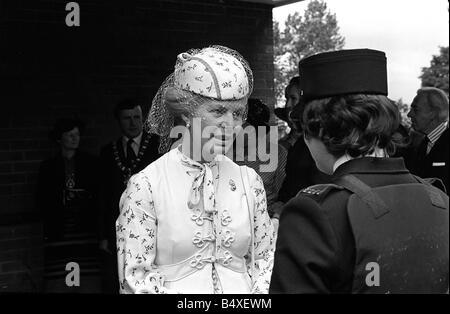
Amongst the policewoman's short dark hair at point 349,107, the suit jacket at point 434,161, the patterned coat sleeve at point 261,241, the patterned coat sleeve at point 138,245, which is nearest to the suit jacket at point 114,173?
the suit jacket at point 434,161

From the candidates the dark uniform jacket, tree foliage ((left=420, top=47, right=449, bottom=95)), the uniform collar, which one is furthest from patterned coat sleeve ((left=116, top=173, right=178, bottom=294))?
tree foliage ((left=420, top=47, right=449, bottom=95))

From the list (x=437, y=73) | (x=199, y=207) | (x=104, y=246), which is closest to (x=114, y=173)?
(x=104, y=246)

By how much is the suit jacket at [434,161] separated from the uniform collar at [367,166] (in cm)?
345

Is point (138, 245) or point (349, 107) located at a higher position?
point (349, 107)

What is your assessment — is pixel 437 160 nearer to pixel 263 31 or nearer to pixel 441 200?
pixel 263 31

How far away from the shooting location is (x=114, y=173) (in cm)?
467

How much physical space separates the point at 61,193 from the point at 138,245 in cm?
274

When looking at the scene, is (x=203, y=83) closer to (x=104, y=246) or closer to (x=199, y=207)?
(x=199, y=207)

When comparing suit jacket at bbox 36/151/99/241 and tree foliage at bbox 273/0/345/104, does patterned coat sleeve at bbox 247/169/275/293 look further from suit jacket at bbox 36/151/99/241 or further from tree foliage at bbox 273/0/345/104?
tree foliage at bbox 273/0/345/104

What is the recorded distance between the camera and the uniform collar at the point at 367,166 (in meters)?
Result: 1.61

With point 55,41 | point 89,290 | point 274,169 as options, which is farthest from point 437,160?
point 55,41

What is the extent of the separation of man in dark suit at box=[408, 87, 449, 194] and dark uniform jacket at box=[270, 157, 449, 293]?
11.4 ft

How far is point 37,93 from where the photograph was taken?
5281 millimetres
